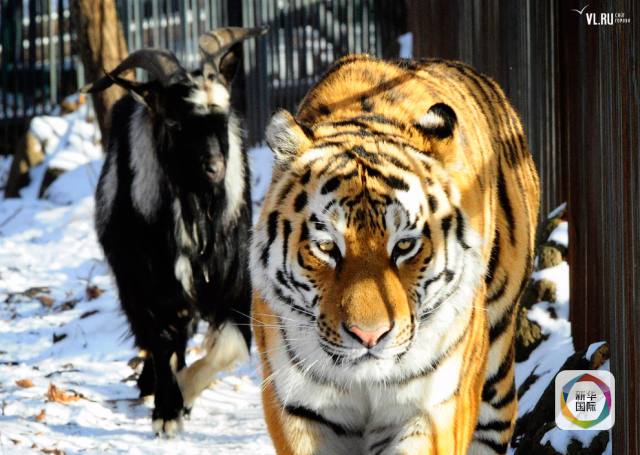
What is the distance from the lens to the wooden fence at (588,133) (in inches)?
158

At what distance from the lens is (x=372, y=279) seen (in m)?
3.39

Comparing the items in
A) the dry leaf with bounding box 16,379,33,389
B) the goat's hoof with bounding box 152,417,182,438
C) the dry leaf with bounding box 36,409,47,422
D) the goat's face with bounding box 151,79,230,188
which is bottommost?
the goat's hoof with bounding box 152,417,182,438

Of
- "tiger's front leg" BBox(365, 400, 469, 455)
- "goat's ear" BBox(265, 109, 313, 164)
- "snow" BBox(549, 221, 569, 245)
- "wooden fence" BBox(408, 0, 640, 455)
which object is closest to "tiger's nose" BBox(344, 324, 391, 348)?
"tiger's front leg" BBox(365, 400, 469, 455)

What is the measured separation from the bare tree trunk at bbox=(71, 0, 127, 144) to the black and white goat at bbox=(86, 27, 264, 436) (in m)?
3.87

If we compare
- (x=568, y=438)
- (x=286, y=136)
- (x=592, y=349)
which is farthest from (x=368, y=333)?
(x=592, y=349)

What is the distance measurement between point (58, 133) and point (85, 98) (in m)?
1.12

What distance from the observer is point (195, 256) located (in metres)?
7.14

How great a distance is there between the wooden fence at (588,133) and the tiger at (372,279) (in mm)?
523

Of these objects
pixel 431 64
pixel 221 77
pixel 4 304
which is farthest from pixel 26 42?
pixel 431 64

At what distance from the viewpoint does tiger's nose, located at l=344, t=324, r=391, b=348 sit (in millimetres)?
3340

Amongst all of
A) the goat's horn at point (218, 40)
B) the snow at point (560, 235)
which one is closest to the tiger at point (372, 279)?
the snow at point (560, 235)

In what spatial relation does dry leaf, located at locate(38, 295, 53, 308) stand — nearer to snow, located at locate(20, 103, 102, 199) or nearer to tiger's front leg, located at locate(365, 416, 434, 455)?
snow, located at locate(20, 103, 102, 199)

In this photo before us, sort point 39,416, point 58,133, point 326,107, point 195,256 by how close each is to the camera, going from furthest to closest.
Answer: point 58,133 < point 195,256 < point 39,416 < point 326,107

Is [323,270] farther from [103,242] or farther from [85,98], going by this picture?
[85,98]
